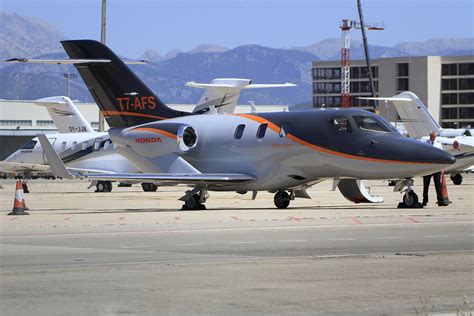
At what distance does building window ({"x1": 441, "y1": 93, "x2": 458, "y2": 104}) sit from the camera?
166 meters

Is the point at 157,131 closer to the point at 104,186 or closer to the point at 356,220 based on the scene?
the point at 356,220

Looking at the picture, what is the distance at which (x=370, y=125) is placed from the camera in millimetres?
28234

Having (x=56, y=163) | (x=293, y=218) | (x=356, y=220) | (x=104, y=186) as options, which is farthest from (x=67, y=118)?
(x=356, y=220)

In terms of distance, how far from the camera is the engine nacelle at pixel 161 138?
30938mm

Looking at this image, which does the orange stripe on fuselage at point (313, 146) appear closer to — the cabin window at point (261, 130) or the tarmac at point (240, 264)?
the cabin window at point (261, 130)

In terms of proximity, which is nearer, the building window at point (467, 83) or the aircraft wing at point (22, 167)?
the aircraft wing at point (22, 167)

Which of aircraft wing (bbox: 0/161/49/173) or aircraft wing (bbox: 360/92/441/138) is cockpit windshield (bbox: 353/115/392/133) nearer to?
aircraft wing (bbox: 0/161/49/173)

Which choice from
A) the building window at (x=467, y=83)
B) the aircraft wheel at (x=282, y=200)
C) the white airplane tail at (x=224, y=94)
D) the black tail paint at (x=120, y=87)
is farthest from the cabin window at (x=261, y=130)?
the building window at (x=467, y=83)

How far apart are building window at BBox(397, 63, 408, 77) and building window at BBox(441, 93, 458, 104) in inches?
270

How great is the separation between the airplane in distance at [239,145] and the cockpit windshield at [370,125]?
26 mm

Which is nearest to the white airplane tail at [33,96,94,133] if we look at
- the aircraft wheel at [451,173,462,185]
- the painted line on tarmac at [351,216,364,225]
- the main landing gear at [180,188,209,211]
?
the aircraft wheel at [451,173,462,185]

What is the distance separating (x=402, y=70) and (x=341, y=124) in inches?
5658

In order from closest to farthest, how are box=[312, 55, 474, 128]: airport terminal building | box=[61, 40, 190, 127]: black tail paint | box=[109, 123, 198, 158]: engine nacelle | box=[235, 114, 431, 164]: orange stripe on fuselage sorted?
box=[235, 114, 431, 164]: orange stripe on fuselage < box=[109, 123, 198, 158]: engine nacelle < box=[61, 40, 190, 127]: black tail paint < box=[312, 55, 474, 128]: airport terminal building

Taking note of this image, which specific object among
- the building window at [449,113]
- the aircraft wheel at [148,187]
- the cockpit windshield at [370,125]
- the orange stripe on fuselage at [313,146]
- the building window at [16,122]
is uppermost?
the cockpit windshield at [370,125]
